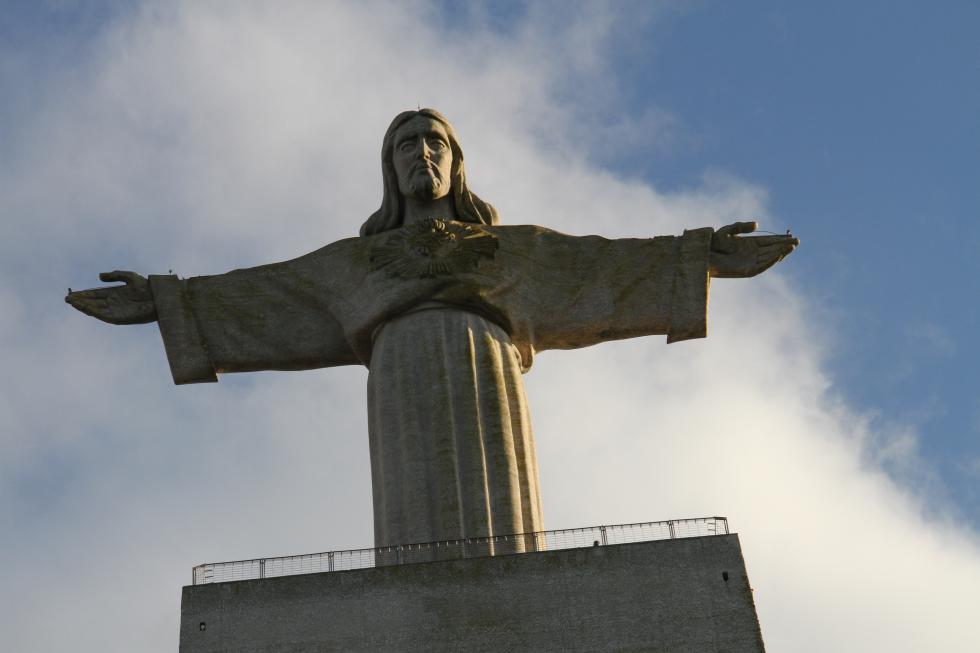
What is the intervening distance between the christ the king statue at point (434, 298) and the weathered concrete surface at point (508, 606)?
7.95ft

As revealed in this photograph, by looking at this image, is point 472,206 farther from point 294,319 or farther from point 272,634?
point 272,634

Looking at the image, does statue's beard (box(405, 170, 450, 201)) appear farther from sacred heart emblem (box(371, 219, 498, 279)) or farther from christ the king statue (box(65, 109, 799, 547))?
sacred heart emblem (box(371, 219, 498, 279))

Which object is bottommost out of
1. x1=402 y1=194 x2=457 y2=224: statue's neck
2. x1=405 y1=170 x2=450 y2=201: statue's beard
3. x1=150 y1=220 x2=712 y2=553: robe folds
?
x1=150 y1=220 x2=712 y2=553: robe folds

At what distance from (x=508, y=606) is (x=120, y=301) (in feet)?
22.1

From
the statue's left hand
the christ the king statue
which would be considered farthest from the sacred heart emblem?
the statue's left hand

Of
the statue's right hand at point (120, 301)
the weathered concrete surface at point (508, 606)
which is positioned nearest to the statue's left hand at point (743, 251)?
the weathered concrete surface at point (508, 606)

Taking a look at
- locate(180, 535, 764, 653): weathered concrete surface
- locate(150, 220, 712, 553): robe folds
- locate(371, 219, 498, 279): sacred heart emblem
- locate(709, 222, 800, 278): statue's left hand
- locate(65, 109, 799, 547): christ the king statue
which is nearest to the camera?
locate(180, 535, 764, 653): weathered concrete surface

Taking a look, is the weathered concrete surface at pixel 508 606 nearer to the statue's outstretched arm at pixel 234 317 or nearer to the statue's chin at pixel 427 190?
the statue's outstretched arm at pixel 234 317

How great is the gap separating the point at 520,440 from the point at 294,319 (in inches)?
128

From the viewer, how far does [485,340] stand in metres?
18.7

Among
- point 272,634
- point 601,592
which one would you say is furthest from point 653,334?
point 272,634

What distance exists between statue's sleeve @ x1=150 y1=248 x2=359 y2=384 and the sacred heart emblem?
3.02 feet

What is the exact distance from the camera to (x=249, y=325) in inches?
774

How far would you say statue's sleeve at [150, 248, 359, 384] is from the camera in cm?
1953
